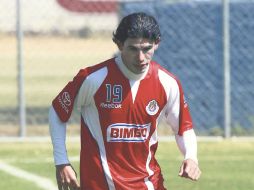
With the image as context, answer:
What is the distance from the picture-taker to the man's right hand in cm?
640

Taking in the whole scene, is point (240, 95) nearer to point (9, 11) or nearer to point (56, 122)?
point (9, 11)

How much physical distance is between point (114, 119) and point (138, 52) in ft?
1.81

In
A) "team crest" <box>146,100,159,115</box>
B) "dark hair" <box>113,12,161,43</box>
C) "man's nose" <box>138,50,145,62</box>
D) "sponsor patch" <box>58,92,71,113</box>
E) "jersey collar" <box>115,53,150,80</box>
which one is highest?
"dark hair" <box>113,12,161,43</box>

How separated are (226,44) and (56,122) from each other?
8302 mm

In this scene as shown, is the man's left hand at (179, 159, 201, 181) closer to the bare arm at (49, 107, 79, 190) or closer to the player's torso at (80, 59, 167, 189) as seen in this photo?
the player's torso at (80, 59, 167, 189)

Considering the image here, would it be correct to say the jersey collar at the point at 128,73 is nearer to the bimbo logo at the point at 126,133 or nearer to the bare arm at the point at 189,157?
the bimbo logo at the point at 126,133

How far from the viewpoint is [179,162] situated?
12.3 m

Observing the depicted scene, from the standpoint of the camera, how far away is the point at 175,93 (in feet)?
22.0

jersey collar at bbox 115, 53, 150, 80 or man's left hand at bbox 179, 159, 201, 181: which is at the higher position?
jersey collar at bbox 115, 53, 150, 80

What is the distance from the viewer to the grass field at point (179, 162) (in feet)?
34.7

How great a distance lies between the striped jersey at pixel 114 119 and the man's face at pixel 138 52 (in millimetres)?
205

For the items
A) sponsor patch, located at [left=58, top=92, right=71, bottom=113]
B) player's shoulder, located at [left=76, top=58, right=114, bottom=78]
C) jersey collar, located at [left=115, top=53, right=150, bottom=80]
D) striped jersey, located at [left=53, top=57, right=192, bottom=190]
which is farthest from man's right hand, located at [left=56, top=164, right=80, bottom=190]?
jersey collar, located at [left=115, top=53, right=150, bottom=80]

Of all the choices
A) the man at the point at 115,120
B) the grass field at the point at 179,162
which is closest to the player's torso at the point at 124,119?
the man at the point at 115,120

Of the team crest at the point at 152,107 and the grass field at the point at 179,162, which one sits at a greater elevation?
the team crest at the point at 152,107
